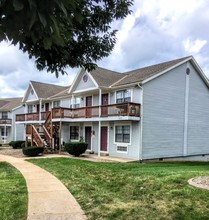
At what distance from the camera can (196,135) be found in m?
24.4

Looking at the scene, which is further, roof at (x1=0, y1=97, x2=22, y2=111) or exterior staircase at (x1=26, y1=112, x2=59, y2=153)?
roof at (x1=0, y1=97, x2=22, y2=111)

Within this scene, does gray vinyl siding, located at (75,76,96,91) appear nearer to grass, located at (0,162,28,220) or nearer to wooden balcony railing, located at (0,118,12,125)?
grass, located at (0,162,28,220)

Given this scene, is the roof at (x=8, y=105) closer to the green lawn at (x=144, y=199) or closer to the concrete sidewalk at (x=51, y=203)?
the concrete sidewalk at (x=51, y=203)

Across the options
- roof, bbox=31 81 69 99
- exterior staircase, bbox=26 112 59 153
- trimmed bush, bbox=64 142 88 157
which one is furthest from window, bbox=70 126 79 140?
roof, bbox=31 81 69 99

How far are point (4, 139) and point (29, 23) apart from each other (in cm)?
4838

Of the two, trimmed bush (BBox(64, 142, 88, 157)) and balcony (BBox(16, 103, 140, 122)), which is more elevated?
balcony (BBox(16, 103, 140, 122))

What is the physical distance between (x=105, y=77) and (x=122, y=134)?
545cm

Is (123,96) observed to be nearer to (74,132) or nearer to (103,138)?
(103,138)

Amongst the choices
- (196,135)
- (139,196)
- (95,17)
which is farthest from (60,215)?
(196,135)

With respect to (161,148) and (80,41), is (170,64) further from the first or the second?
(80,41)

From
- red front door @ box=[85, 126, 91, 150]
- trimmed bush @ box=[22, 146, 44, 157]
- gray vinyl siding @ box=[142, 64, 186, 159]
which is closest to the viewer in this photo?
gray vinyl siding @ box=[142, 64, 186, 159]

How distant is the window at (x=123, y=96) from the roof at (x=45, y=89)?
13.2 metres

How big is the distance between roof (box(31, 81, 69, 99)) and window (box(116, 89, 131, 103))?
43.4 ft

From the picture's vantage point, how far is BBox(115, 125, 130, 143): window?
21.7 meters
